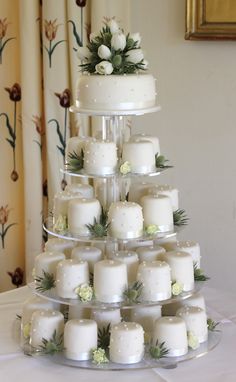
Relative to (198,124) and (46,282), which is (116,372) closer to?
(46,282)

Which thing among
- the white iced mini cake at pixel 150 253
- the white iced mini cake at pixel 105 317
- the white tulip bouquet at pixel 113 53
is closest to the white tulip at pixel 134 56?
the white tulip bouquet at pixel 113 53

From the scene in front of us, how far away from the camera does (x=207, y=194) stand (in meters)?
2.55

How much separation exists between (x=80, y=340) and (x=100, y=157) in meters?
0.39

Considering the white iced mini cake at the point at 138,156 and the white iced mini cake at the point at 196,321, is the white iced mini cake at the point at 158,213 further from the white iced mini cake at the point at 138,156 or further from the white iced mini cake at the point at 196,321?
the white iced mini cake at the point at 196,321

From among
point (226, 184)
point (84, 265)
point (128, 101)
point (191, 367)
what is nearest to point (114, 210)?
point (84, 265)

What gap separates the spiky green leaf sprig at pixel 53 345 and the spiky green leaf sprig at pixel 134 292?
0.58 ft

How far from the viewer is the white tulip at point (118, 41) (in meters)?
1.65

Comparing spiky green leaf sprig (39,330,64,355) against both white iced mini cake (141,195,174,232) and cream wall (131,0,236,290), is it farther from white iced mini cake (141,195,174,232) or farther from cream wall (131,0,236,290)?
cream wall (131,0,236,290)

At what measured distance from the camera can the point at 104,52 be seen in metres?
1.65

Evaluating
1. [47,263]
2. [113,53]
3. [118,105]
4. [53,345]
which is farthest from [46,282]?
[113,53]

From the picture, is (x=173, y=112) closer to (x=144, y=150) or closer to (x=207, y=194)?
(x=207, y=194)

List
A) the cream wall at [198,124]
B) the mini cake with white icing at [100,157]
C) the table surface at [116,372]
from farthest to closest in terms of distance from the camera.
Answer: the cream wall at [198,124], the mini cake with white icing at [100,157], the table surface at [116,372]

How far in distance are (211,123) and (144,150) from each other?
0.87 metres

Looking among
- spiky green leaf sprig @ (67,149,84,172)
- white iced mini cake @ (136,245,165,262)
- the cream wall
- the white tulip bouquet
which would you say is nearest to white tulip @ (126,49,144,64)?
the white tulip bouquet
